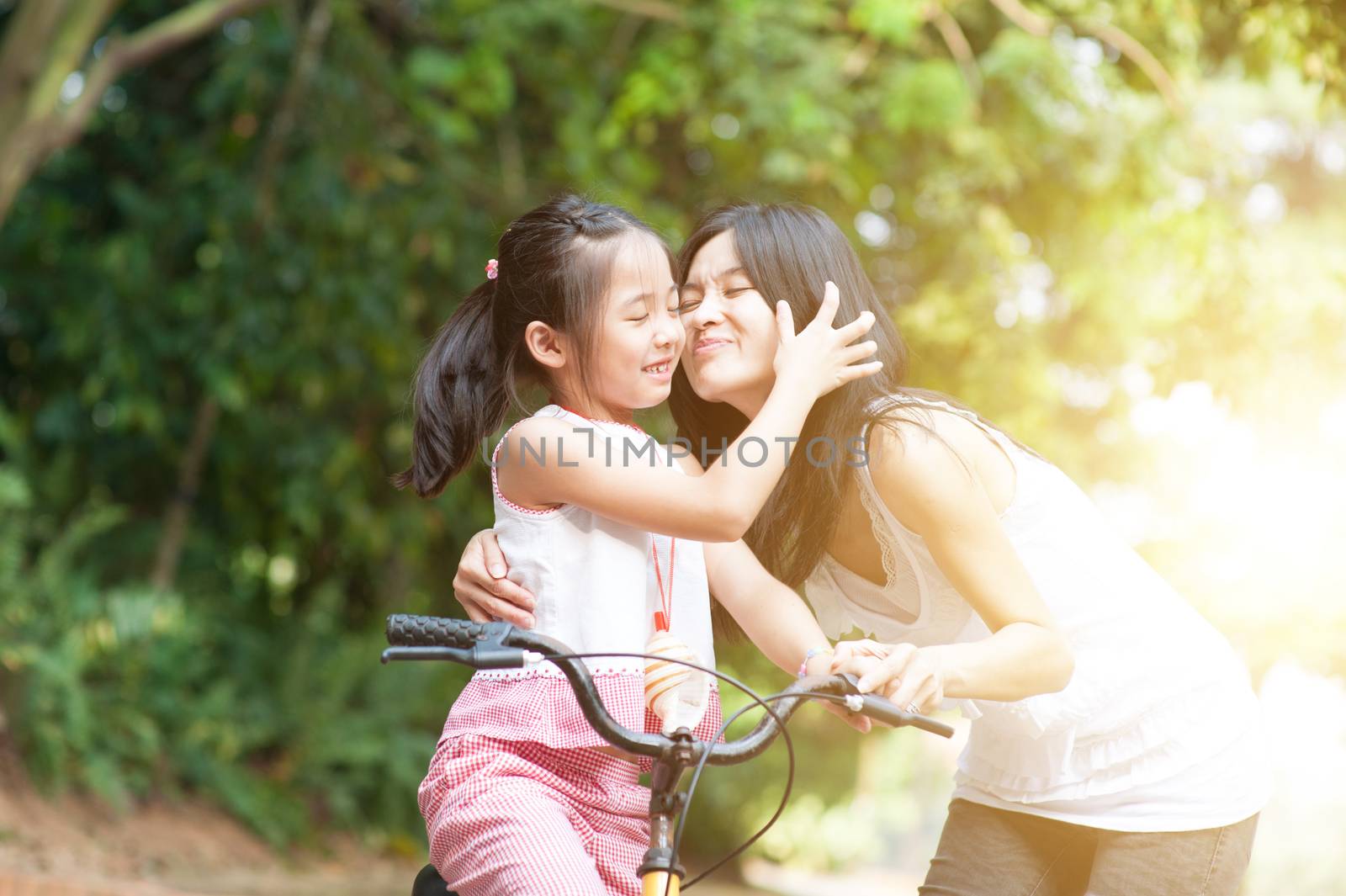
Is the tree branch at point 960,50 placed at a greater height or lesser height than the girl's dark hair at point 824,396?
greater

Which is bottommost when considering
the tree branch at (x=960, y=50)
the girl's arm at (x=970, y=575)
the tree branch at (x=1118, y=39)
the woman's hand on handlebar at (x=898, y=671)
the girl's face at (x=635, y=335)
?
the woman's hand on handlebar at (x=898, y=671)

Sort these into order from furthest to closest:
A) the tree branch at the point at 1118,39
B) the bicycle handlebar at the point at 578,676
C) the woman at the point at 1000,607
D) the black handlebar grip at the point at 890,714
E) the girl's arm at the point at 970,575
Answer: the tree branch at the point at 1118,39 < the woman at the point at 1000,607 < the girl's arm at the point at 970,575 < the black handlebar grip at the point at 890,714 < the bicycle handlebar at the point at 578,676

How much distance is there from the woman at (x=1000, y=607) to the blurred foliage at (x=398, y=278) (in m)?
3.61

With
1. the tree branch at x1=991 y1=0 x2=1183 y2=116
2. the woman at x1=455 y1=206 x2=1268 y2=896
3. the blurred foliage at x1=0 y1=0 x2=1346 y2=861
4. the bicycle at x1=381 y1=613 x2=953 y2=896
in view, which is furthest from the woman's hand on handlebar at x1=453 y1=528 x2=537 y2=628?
the tree branch at x1=991 y1=0 x2=1183 y2=116

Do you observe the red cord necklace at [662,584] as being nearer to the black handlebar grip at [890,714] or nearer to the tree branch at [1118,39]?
the black handlebar grip at [890,714]

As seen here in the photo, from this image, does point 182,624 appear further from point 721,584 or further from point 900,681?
point 900,681

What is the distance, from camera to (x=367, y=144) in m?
6.87

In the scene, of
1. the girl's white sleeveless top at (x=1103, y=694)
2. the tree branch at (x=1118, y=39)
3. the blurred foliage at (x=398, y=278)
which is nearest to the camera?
the girl's white sleeveless top at (x=1103, y=694)

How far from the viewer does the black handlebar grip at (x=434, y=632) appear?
1.58 metres

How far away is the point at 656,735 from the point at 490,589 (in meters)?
0.44

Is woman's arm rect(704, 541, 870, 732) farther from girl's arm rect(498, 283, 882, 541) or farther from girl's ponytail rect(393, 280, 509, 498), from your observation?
girl's ponytail rect(393, 280, 509, 498)

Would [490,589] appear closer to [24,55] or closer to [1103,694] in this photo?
[1103,694]

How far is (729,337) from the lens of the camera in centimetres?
212

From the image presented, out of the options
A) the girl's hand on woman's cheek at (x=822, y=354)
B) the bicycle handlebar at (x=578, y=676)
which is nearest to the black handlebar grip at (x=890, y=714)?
the bicycle handlebar at (x=578, y=676)
